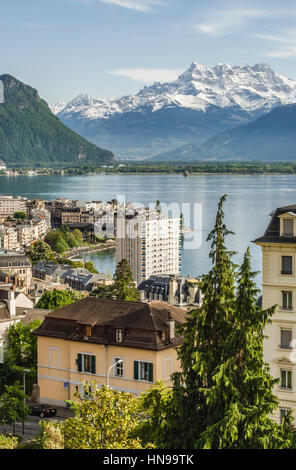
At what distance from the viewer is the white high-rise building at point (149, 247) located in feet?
86.2

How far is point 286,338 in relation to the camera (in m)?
5.61

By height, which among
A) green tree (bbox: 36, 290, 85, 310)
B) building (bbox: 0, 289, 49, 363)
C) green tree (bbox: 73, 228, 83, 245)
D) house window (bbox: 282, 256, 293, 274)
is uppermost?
house window (bbox: 282, 256, 293, 274)

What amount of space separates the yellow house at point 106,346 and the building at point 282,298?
4.23 ft

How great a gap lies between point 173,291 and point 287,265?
12.0 metres

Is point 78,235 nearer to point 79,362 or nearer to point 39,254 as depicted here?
point 39,254

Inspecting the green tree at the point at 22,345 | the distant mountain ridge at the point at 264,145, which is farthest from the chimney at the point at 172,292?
the distant mountain ridge at the point at 264,145

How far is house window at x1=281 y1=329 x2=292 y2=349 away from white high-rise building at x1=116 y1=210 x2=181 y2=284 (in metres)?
20.0

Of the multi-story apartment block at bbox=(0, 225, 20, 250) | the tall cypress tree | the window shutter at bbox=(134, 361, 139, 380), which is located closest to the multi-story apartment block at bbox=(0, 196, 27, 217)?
the multi-story apartment block at bbox=(0, 225, 20, 250)

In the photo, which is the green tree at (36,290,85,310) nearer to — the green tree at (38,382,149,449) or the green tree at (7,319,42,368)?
the green tree at (7,319,42,368)

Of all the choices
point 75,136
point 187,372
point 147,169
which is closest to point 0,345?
point 187,372

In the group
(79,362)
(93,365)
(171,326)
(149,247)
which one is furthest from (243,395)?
(149,247)

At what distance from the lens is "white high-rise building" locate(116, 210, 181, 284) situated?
26.3m

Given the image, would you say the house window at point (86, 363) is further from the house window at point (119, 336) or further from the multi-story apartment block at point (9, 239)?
the multi-story apartment block at point (9, 239)

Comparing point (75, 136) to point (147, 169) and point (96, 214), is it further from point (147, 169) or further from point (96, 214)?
point (96, 214)
